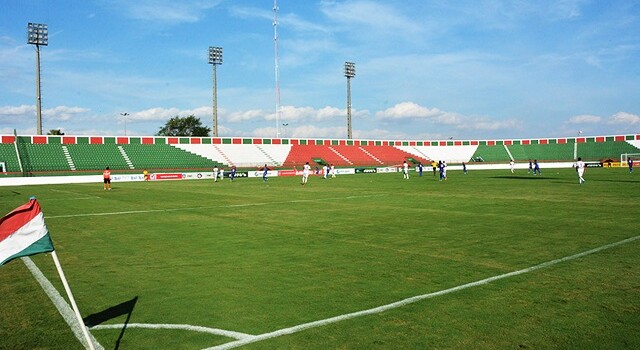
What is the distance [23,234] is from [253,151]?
6990 centimetres

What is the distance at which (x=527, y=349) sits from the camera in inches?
186

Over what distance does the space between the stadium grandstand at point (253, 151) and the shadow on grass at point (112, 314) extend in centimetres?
5000

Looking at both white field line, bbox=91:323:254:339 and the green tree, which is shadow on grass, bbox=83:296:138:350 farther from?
the green tree

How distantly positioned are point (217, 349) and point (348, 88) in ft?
258

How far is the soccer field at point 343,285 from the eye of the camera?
5.14 meters

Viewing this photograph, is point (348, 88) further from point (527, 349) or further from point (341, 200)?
point (527, 349)

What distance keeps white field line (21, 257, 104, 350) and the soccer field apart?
77 mm

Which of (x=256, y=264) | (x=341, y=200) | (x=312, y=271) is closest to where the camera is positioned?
(x=312, y=271)

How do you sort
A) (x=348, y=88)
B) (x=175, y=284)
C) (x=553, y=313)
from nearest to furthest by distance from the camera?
1. (x=553, y=313)
2. (x=175, y=284)
3. (x=348, y=88)

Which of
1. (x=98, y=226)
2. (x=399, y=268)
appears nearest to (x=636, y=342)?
(x=399, y=268)

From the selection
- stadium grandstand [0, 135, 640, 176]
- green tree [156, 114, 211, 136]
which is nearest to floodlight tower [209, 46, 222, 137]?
stadium grandstand [0, 135, 640, 176]

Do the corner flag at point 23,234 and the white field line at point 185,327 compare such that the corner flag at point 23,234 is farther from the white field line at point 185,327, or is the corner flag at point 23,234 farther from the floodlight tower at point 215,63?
the floodlight tower at point 215,63

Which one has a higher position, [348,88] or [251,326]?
[348,88]

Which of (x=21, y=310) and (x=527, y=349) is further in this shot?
(x=21, y=310)
